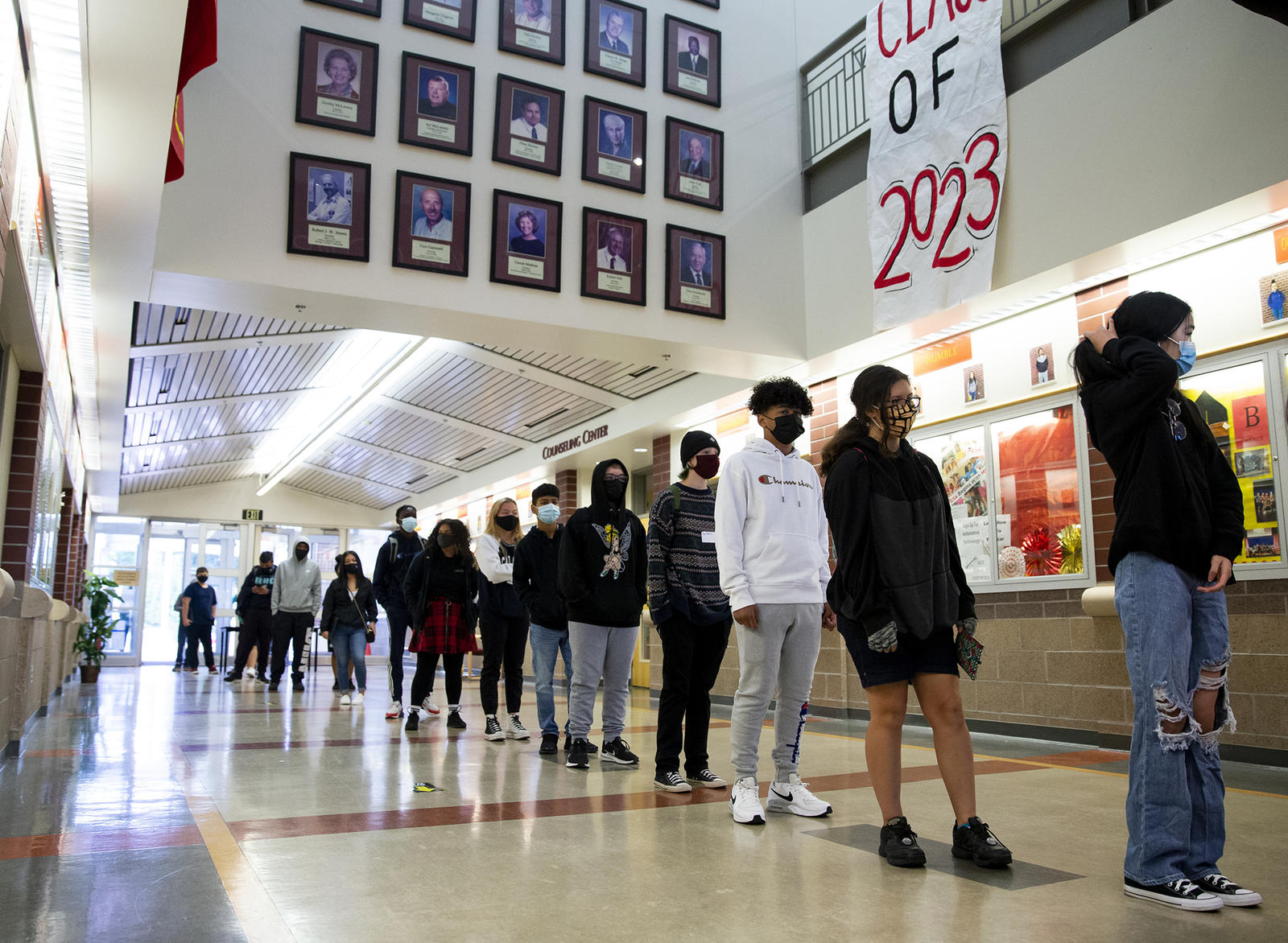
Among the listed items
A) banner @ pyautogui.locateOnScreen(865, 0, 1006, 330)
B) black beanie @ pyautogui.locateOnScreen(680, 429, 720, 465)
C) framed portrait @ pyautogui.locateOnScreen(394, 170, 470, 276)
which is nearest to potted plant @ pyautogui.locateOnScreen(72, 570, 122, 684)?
framed portrait @ pyautogui.locateOnScreen(394, 170, 470, 276)

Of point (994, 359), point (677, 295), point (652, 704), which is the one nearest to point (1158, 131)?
point (994, 359)

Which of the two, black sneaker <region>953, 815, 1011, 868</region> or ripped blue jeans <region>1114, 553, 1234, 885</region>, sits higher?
ripped blue jeans <region>1114, 553, 1234, 885</region>

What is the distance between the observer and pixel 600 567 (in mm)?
4887

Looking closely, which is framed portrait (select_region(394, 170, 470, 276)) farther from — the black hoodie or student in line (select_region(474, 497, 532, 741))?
the black hoodie

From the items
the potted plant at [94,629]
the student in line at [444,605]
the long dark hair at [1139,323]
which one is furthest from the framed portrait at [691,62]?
the potted plant at [94,629]

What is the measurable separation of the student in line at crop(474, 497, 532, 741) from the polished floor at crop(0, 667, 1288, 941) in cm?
80

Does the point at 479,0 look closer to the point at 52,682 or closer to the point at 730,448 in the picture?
the point at 730,448

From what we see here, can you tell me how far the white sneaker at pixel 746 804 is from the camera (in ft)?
11.1

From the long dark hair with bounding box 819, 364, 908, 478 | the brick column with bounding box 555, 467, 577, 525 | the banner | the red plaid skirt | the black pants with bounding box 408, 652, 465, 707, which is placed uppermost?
the banner

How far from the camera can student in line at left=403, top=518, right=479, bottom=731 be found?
6.45 metres

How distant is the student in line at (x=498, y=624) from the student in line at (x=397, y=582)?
149cm

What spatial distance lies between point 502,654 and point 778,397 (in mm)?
3358

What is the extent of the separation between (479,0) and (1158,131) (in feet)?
17.0

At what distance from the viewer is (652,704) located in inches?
385
